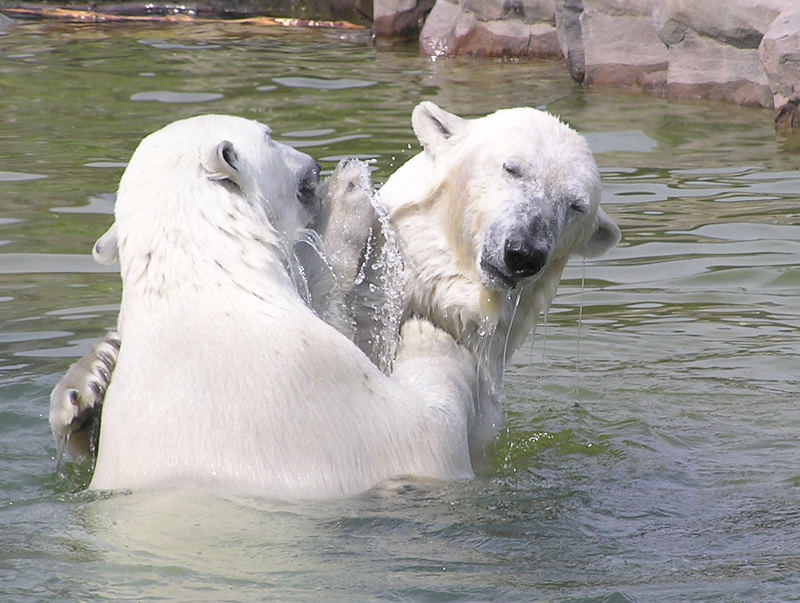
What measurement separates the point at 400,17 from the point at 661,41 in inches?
163

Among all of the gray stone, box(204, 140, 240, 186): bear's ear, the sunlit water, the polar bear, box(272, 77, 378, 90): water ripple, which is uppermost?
the gray stone

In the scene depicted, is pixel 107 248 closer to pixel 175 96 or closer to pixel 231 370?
pixel 231 370

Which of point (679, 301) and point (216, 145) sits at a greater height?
point (216, 145)

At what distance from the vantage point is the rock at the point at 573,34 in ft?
36.3

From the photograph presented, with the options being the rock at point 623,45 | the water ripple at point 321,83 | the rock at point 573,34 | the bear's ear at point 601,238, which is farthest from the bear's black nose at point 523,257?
the water ripple at point 321,83

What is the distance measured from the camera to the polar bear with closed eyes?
12.2 feet

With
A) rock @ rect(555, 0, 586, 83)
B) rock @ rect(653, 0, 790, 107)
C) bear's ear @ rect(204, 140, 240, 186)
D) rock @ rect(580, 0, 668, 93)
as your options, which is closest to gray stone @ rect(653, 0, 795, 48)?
rock @ rect(653, 0, 790, 107)

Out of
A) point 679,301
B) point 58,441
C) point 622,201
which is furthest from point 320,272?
point 622,201

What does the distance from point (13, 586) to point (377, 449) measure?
0.92 meters

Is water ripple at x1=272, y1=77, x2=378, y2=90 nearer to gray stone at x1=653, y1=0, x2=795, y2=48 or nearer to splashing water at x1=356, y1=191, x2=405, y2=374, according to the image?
gray stone at x1=653, y1=0, x2=795, y2=48

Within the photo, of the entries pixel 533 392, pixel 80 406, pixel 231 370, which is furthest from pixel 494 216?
pixel 533 392

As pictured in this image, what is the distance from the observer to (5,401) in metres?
4.68

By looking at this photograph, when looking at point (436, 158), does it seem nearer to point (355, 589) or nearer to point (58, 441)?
point (58, 441)

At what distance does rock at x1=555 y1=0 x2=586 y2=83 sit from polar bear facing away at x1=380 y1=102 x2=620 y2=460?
7.16 m
